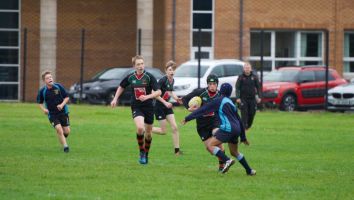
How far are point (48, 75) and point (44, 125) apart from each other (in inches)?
262

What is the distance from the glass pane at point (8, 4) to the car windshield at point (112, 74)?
9016 millimetres

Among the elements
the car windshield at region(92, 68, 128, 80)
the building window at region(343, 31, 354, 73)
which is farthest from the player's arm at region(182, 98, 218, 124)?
the building window at region(343, 31, 354, 73)

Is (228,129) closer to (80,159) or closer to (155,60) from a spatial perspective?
(80,159)

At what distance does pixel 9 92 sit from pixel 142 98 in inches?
961

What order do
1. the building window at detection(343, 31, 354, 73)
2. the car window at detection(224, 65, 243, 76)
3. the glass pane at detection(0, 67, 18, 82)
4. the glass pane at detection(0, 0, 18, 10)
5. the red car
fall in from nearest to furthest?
the red car → the car window at detection(224, 65, 243, 76) → the glass pane at detection(0, 67, 18, 82) → the building window at detection(343, 31, 354, 73) → the glass pane at detection(0, 0, 18, 10)

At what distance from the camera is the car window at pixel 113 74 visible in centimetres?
3606

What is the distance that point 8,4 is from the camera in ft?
145

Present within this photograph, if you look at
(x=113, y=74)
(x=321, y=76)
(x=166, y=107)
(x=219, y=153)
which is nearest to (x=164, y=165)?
(x=219, y=153)

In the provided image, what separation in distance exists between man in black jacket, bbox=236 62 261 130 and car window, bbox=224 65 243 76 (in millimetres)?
11227

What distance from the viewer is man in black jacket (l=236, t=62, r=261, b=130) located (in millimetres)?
23656

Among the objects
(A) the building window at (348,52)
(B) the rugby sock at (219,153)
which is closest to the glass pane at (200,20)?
(A) the building window at (348,52)

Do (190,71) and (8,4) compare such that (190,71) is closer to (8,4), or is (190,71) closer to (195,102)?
(8,4)

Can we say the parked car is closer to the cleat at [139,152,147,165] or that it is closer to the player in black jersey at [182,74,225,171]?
the cleat at [139,152,147,165]

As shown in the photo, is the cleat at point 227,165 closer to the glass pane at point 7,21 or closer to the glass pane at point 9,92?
the glass pane at point 9,92
